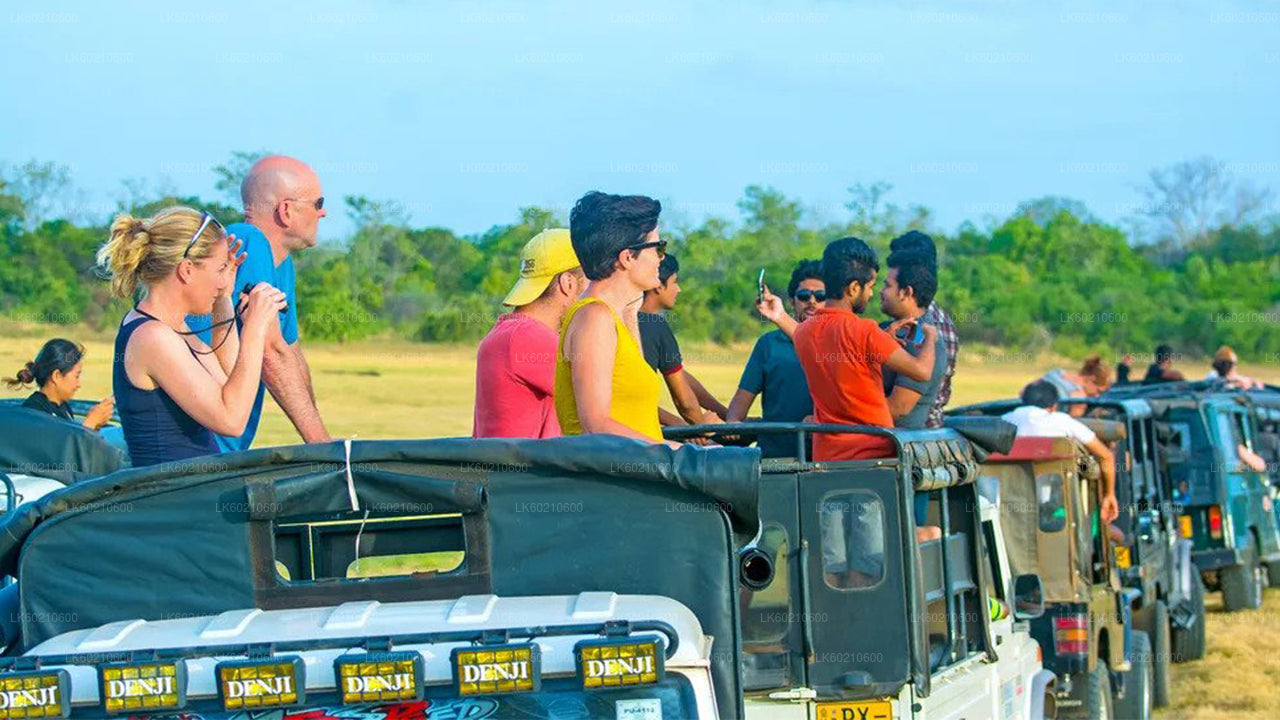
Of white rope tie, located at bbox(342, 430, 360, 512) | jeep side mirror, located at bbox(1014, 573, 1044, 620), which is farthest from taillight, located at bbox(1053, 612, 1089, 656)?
white rope tie, located at bbox(342, 430, 360, 512)

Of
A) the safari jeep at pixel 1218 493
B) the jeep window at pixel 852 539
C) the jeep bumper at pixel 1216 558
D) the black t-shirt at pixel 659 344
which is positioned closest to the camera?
the jeep window at pixel 852 539

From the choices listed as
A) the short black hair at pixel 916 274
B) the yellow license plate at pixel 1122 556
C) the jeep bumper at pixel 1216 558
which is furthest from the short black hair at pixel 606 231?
the jeep bumper at pixel 1216 558

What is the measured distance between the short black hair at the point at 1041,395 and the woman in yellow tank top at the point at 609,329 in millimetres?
7097

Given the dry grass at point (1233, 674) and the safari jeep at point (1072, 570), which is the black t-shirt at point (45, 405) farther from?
the dry grass at point (1233, 674)

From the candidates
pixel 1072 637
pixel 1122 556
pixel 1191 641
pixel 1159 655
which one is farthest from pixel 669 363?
pixel 1191 641

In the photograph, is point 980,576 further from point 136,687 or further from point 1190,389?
point 1190,389

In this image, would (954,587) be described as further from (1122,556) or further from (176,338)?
(1122,556)

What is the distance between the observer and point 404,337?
125 feet

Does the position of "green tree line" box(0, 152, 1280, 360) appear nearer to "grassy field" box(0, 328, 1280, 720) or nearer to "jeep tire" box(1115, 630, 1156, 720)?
"grassy field" box(0, 328, 1280, 720)

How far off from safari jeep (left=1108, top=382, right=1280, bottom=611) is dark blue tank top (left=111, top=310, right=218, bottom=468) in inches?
465

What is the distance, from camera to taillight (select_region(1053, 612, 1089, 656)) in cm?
997

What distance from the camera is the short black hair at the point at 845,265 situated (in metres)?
8.52

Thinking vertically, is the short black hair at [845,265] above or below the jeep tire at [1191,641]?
above

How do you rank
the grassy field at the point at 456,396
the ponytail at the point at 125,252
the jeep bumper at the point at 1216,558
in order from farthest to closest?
the jeep bumper at the point at 1216,558
the grassy field at the point at 456,396
the ponytail at the point at 125,252
